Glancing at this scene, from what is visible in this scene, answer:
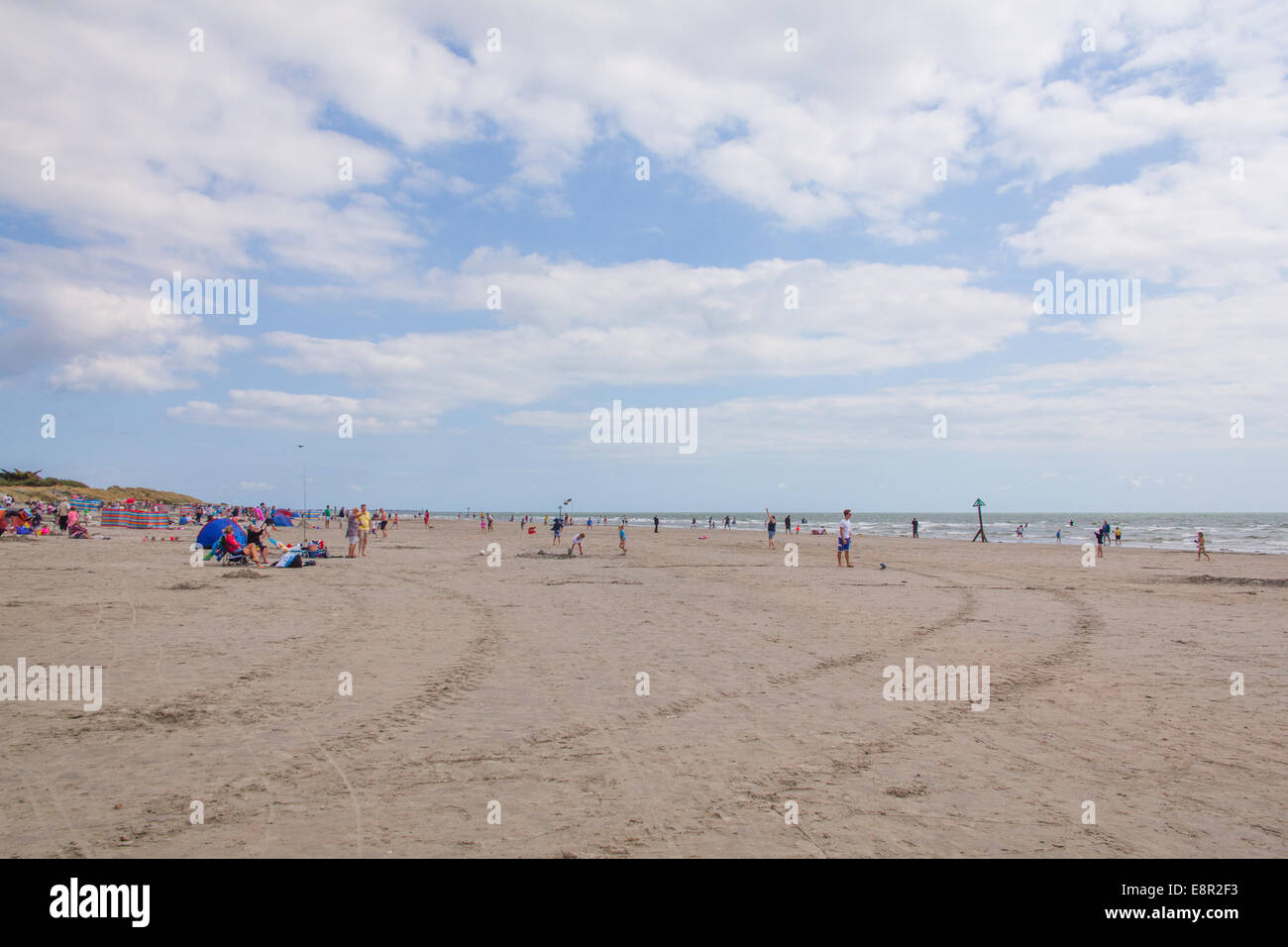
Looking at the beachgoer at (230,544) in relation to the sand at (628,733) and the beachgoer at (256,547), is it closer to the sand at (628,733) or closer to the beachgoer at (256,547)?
the beachgoer at (256,547)

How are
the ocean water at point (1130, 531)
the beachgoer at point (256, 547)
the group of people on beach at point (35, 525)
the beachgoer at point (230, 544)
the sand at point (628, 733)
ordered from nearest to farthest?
the sand at point (628, 733)
the beachgoer at point (256, 547)
the beachgoer at point (230, 544)
the group of people on beach at point (35, 525)
the ocean water at point (1130, 531)

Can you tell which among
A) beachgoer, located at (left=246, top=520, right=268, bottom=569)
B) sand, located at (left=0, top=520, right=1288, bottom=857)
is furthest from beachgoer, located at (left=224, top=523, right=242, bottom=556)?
sand, located at (left=0, top=520, right=1288, bottom=857)

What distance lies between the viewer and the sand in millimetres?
4734

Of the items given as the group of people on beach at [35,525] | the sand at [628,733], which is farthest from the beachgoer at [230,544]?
the group of people on beach at [35,525]

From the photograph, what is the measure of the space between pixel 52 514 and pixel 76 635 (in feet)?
165

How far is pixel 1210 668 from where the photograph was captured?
9.93 metres

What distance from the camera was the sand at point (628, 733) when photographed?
473cm

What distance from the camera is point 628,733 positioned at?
6.95 metres

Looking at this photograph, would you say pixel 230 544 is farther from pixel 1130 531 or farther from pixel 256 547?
pixel 1130 531

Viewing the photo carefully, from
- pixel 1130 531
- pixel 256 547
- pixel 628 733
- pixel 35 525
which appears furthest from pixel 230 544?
pixel 1130 531

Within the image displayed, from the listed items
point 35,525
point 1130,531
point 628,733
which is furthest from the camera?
point 1130,531
